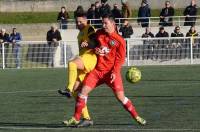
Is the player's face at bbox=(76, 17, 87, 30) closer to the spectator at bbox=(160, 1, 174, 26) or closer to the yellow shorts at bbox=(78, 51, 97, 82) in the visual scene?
the yellow shorts at bbox=(78, 51, 97, 82)

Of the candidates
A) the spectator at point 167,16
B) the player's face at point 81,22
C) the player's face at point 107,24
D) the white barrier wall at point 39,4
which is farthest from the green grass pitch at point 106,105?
the white barrier wall at point 39,4

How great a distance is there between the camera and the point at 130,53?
30719mm

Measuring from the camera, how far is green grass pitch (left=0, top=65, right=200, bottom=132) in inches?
475

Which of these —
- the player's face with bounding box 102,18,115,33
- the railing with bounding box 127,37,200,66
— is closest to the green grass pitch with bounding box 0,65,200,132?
the player's face with bounding box 102,18,115,33

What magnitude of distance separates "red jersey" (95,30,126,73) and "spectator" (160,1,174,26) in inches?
879

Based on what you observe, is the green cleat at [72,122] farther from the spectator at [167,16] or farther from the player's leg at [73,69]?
the spectator at [167,16]

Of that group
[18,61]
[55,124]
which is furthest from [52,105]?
[18,61]

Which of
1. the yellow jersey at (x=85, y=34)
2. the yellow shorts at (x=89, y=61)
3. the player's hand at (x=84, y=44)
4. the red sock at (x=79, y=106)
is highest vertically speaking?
the yellow jersey at (x=85, y=34)

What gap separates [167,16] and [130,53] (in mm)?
4367

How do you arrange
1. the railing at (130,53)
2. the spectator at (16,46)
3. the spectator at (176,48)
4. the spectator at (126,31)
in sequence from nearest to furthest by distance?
the spectator at (16,46) < the railing at (130,53) < the spectator at (176,48) < the spectator at (126,31)

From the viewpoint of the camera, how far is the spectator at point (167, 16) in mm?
34156

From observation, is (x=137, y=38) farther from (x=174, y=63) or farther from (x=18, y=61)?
(x=18, y=61)

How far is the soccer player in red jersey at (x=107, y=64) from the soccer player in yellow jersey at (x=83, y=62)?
185 millimetres

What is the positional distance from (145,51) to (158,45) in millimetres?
565
